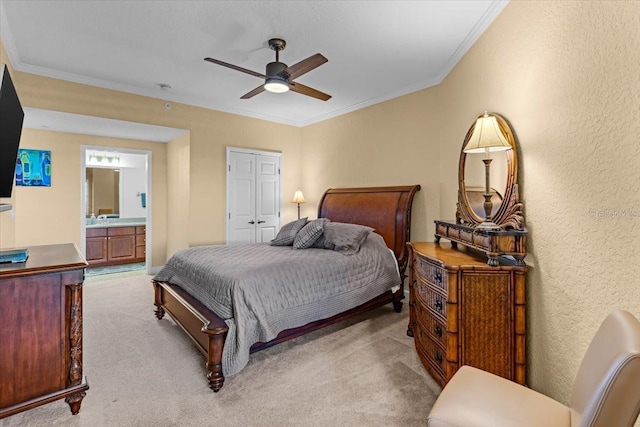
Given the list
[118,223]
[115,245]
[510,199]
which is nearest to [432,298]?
[510,199]

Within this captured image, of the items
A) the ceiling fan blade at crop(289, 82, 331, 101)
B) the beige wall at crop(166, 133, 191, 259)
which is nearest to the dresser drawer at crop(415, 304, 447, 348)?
the ceiling fan blade at crop(289, 82, 331, 101)

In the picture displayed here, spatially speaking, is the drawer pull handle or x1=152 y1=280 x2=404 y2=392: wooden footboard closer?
the drawer pull handle

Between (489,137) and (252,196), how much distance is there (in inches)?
162

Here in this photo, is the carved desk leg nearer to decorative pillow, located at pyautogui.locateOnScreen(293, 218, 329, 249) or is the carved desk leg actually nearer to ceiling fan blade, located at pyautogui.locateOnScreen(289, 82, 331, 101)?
decorative pillow, located at pyautogui.locateOnScreen(293, 218, 329, 249)

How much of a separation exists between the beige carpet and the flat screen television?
1491mm

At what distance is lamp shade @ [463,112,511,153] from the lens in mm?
2111

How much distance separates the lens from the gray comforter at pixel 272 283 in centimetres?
240

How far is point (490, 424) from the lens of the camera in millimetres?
1193

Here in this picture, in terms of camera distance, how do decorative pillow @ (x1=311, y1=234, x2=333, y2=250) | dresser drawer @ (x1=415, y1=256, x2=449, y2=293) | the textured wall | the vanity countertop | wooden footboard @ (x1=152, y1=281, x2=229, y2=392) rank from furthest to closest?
the vanity countertop
decorative pillow @ (x1=311, y1=234, x2=333, y2=250)
wooden footboard @ (x1=152, y1=281, x2=229, y2=392)
dresser drawer @ (x1=415, y1=256, x2=449, y2=293)
the textured wall

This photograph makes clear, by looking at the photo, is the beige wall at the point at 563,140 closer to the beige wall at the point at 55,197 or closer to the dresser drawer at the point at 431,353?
the dresser drawer at the point at 431,353

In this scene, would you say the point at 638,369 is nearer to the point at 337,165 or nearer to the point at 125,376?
the point at 125,376

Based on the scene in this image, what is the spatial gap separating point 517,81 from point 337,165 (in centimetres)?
329

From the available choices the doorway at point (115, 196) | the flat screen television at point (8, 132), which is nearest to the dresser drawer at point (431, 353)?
the flat screen television at point (8, 132)

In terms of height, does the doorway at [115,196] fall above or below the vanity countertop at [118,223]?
above
